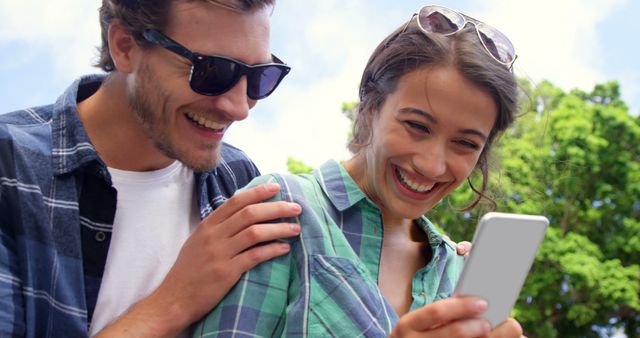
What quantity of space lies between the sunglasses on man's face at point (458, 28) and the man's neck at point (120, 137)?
1.21 metres

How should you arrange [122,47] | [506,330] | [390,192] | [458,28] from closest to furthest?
1. [506,330]
2. [390,192]
3. [458,28]
4. [122,47]

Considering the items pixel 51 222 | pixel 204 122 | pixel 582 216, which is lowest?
pixel 582 216

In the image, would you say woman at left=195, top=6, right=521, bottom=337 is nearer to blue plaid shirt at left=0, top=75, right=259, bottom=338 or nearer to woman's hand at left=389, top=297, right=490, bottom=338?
woman's hand at left=389, top=297, right=490, bottom=338

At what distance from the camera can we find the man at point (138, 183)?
250 cm

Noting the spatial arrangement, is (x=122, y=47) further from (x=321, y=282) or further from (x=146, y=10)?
(x=321, y=282)

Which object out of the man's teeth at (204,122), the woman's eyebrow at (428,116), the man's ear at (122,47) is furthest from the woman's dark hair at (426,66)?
the man's ear at (122,47)

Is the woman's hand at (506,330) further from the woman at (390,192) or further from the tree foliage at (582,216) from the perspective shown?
the tree foliage at (582,216)

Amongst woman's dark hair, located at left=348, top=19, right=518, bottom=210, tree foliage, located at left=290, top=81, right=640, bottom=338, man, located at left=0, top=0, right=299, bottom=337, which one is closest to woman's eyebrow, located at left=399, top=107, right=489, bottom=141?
woman's dark hair, located at left=348, top=19, right=518, bottom=210

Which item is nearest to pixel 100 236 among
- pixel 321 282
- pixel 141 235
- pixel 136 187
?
pixel 141 235

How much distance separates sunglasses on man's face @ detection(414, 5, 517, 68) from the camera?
2488 millimetres

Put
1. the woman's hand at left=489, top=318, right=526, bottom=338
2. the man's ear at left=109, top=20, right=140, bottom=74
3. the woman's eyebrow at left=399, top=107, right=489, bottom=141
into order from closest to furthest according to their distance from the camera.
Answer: the woman's hand at left=489, top=318, right=526, bottom=338, the woman's eyebrow at left=399, top=107, right=489, bottom=141, the man's ear at left=109, top=20, right=140, bottom=74

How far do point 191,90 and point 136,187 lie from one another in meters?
0.45

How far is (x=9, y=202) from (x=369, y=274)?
4.10 feet

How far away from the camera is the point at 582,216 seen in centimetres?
1958
